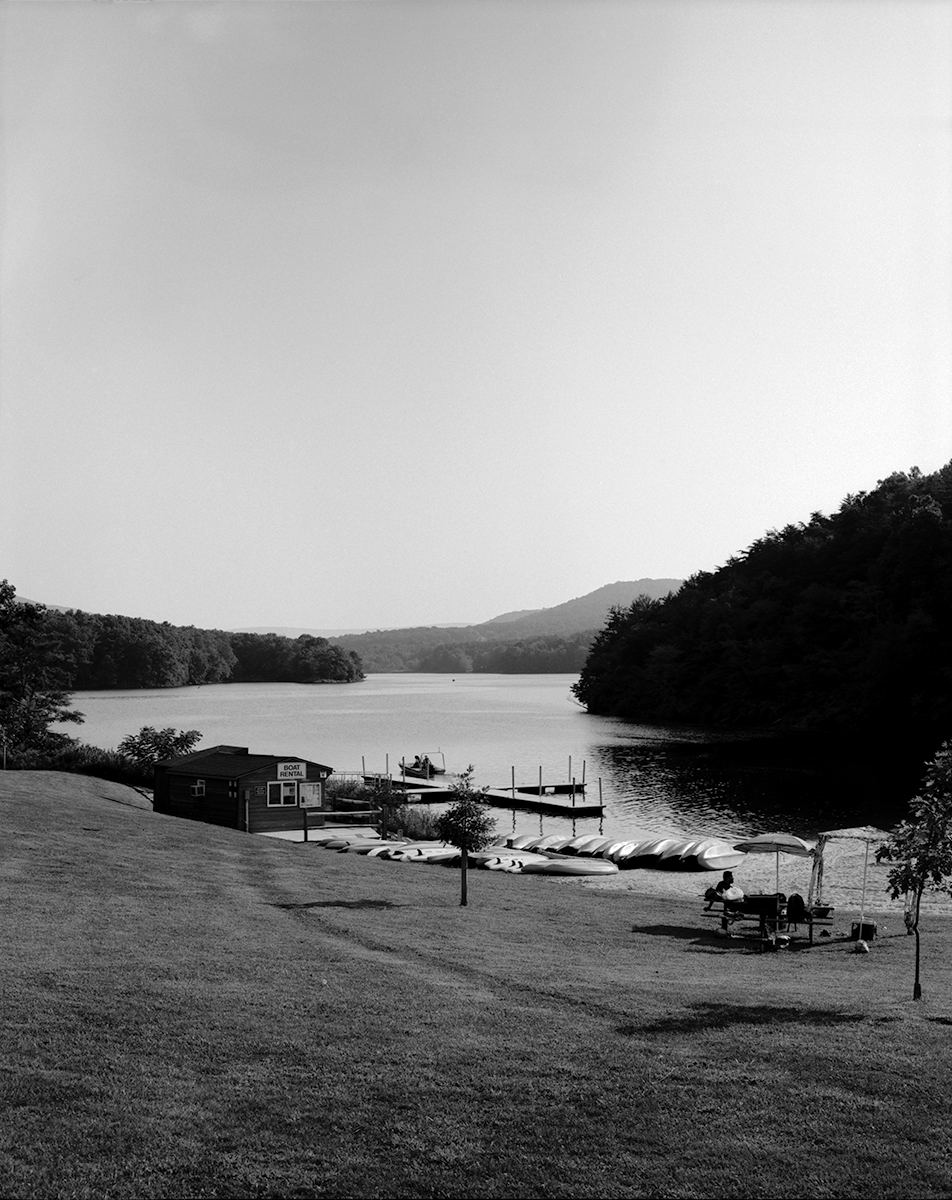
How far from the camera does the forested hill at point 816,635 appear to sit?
85.1 metres

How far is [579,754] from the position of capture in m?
81.9

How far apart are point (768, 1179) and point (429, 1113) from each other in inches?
103

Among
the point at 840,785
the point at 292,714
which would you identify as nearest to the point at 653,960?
the point at 840,785

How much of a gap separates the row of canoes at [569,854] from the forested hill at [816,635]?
43.3m

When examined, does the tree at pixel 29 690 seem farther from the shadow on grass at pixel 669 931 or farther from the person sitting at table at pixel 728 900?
the shadow on grass at pixel 669 931

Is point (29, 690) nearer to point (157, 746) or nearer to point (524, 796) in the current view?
point (157, 746)

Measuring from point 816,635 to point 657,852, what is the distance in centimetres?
7194

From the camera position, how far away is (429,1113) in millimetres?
8125

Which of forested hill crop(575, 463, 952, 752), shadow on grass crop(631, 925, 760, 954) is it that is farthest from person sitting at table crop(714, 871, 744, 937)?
forested hill crop(575, 463, 952, 752)

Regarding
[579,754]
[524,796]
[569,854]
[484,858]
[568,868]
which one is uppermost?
[484,858]

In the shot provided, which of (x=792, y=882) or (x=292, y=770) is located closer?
(x=792, y=882)

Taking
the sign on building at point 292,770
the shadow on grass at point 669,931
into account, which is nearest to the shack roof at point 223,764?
the sign on building at point 292,770

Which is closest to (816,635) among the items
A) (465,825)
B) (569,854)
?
(569,854)

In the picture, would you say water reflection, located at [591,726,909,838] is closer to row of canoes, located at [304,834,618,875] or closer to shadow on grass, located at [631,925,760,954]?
row of canoes, located at [304,834,618,875]
